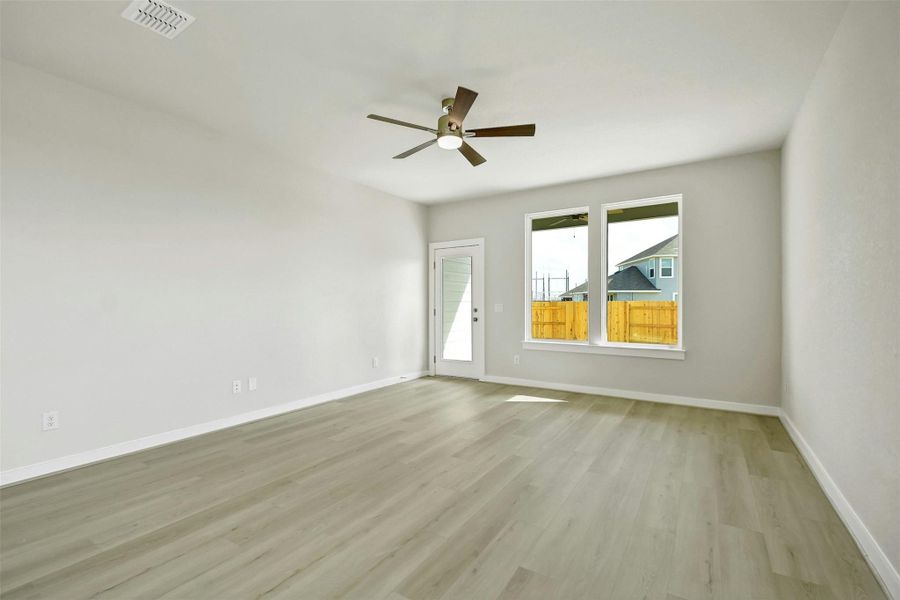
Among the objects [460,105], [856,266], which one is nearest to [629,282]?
[856,266]

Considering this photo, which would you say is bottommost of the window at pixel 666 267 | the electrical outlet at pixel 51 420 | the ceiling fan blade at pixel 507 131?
the electrical outlet at pixel 51 420

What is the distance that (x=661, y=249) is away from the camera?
16.1 ft

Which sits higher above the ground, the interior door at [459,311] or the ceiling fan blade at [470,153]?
the ceiling fan blade at [470,153]

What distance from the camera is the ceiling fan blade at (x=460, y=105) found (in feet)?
8.52

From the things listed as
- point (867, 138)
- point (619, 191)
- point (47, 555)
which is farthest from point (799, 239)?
point (47, 555)

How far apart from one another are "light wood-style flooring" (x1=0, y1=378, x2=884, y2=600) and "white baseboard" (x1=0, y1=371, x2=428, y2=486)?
11 centimetres

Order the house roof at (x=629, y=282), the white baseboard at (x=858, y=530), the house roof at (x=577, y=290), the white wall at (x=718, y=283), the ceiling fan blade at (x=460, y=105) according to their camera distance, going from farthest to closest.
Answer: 1. the house roof at (x=577, y=290)
2. the house roof at (x=629, y=282)
3. the white wall at (x=718, y=283)
4. the ceiling fan blade at (x=460, y=105)
5. the white baseboard at (x=858, y=530)

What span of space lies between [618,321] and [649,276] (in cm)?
66

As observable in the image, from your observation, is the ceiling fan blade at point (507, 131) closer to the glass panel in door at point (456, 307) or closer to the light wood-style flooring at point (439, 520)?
the light wood-style flooring at point (439, 520)

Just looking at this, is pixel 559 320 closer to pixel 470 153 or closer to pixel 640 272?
pixel 640 272

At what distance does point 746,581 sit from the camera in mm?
1716

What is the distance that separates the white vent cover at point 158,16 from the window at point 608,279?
4357 mm

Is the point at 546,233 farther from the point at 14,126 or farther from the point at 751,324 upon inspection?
the point at 14,126

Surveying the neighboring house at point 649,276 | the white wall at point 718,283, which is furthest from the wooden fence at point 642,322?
the white wall at point 718,283
